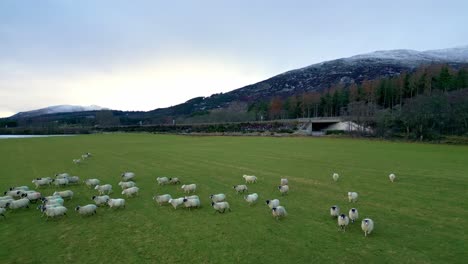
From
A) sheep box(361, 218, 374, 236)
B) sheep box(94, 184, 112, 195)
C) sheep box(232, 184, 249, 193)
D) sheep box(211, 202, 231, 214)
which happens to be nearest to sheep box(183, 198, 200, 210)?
sheep box(211, 202, 231, 214)

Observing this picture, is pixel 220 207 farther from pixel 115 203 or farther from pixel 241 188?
pixel 115 203

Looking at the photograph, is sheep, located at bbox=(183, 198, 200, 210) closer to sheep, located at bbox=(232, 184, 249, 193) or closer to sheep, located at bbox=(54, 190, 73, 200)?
sheep, located at bbox=(232, 184, 249, 193)

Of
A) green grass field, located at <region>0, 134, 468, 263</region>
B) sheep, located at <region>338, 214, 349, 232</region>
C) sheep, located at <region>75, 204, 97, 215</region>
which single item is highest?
sheep, located at <region>75, 204, 97, 215</region>

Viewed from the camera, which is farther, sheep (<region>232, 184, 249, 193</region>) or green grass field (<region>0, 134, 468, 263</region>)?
sheep (<region>232, 184, 249, 193</region>)

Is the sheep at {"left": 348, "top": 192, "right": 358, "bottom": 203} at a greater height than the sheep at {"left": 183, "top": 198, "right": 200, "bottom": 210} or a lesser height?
lesser

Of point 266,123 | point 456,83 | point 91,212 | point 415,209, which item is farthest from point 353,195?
point 456,83

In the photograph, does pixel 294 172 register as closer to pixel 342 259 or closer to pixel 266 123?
pixel 342 259

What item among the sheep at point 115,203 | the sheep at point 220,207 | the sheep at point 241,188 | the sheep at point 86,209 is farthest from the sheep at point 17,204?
the sheep at point 241,188

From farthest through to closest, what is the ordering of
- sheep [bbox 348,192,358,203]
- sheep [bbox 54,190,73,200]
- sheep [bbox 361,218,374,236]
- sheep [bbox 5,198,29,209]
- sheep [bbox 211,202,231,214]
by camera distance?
1. sheep [bbox 54,190,73,200]
2. sheep [bbox 348,192,358,203]
3. sheep [bbox 5,198,29,209]
4. sheep [bbox 211,202,231,214]
5. sheep [bbox 361,218,374,236]

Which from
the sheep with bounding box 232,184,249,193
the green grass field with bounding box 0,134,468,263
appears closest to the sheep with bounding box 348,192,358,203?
the green grass field with bounding box 0,134,468,263

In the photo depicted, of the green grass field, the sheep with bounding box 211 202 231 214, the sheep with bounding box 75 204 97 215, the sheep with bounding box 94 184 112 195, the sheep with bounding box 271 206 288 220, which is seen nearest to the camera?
the green grass field

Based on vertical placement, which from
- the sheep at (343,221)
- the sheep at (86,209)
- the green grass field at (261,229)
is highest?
the sheep at (86,209)

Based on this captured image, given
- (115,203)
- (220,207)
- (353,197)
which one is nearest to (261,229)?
(220,207)

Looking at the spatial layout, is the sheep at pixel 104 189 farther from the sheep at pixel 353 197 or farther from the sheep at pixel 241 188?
the sheep at pixel 353 197
